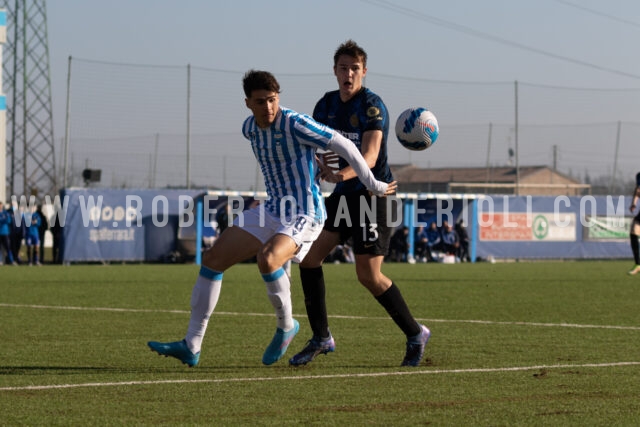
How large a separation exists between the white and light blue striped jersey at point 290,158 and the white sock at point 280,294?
419mm

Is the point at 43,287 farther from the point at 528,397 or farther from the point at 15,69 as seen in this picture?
the point at 15,69

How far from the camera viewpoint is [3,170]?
3888cm

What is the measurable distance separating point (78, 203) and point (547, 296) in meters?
18.5

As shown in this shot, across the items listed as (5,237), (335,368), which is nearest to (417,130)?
(335,368)

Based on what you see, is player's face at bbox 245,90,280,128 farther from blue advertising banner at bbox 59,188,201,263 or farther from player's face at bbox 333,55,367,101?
blue advertising banner at bbox 59,188,201,263

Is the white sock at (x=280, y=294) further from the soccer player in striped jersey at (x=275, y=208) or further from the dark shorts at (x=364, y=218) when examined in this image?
the dark shorts at (x=364, y=218)

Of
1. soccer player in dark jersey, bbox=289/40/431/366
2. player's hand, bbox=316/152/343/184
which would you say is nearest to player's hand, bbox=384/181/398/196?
soccer player in dark jersey, bbox=289/40/431/366

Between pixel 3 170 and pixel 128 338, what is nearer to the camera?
pixel 128 338

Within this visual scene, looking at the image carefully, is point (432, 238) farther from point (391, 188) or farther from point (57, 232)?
point (391, 188)

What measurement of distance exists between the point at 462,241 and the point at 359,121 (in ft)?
96.9

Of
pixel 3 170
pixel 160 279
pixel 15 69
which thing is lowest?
pixel 160 279

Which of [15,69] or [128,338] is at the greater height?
[15,69]

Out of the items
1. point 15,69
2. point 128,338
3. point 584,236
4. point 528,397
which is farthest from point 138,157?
point 528,397

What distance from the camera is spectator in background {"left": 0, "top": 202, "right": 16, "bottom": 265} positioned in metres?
29.9
